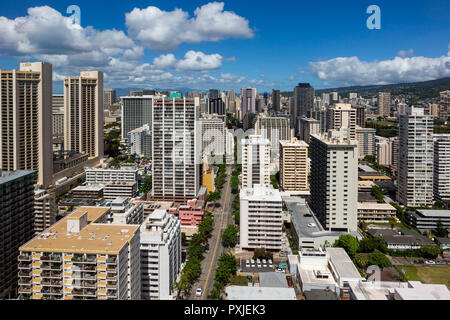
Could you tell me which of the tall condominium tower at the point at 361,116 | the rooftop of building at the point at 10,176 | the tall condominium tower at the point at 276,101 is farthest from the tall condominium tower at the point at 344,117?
the rooftop of building at the point at 10,176

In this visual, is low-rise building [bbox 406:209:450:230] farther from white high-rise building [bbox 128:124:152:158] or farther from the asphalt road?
white high-rise building [bbox 128:124:152:158]

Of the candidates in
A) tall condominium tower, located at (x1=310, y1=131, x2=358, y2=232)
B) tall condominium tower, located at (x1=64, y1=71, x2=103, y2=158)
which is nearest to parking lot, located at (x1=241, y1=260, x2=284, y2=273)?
tall condominium tower, located at (x1=310, y1=131, x2=358, y2=232)

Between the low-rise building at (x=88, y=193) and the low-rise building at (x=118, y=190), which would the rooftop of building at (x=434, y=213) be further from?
the low-rise building at (x=88, y=193)

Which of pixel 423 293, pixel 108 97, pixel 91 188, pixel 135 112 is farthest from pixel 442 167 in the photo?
pixel 108 97

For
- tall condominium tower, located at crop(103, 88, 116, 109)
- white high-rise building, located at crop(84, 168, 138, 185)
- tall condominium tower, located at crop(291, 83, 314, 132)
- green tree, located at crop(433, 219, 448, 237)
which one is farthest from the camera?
tall condominium tower, located at crop(103, 88, 116, 109)

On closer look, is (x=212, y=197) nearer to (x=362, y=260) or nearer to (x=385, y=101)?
(x=362, y=260)
